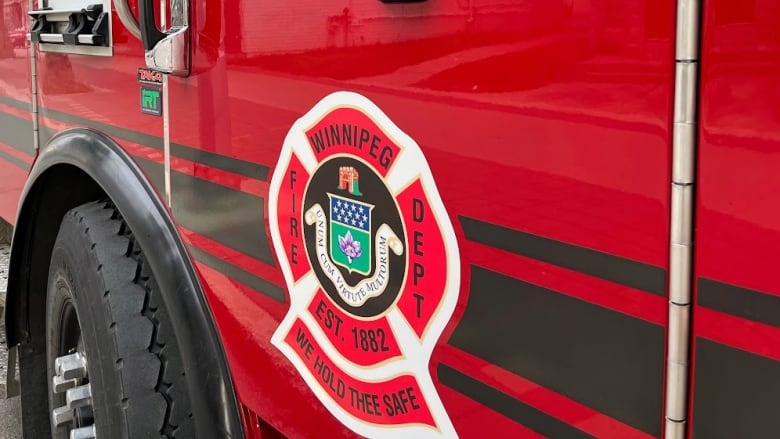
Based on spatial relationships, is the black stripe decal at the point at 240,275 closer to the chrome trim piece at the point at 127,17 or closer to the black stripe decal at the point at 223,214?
the black stripe decal at the point at 223,214

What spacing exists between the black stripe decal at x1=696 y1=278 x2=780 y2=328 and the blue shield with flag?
57 cm

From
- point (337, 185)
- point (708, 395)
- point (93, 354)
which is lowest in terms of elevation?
point (93, 354)

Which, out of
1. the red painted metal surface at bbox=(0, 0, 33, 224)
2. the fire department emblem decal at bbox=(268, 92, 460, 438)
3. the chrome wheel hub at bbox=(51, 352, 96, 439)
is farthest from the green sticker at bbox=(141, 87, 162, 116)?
the red painted metal surface at bbox=(0, 0, 33, 224)

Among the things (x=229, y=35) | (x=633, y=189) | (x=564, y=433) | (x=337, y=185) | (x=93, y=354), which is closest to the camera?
(x=633, y=189)

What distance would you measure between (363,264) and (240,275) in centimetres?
43

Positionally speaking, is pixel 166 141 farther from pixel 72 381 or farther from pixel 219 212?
pixel 72 381

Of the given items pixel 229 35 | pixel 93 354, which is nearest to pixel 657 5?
pixel 229 35

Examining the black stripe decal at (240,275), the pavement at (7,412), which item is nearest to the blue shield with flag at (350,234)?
the black stripe decal at (240,275)

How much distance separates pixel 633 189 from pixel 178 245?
1246 mm

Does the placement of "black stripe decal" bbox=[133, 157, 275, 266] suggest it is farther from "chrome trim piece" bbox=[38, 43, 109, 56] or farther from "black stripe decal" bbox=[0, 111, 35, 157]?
"black stripe decal" bbox=[0, 111, 35, 157]

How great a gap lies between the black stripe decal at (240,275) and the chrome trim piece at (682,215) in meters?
0.81

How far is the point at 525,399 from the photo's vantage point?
3.80 ft

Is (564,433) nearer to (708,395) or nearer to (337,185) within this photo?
(708,395)

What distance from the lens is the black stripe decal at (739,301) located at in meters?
0.87
